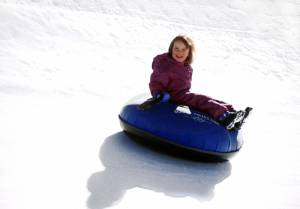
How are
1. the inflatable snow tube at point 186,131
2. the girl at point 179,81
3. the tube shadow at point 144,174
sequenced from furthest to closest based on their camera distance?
1. the girl at point 179,81
2. the inflatable snow tube at point 186,131
3. the tube shadow at point 144,174

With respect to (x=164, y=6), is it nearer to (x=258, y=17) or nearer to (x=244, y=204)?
(x=258, y=17)

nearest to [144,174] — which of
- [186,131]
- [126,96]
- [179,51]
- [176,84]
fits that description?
[186,131]

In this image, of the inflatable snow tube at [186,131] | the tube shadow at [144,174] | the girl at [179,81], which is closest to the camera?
the tube shadow at [144,174]

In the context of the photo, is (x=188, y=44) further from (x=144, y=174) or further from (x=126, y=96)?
(x=126, y=96)

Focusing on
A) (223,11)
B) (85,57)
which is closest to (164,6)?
(223,11)

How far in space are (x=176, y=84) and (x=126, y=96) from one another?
5.50 feet

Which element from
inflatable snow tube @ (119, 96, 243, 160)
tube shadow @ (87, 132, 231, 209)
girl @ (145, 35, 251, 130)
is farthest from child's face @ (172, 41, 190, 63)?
tube shadow @ (87, 132, 231, 209)

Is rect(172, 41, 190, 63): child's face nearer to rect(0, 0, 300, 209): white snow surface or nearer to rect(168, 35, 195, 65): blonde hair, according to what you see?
rect(168, 35, 195, 65): blonde hair

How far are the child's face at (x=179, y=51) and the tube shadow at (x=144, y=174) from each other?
2.59 ft

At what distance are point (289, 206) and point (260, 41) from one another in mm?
5674

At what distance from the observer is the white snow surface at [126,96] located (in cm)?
372

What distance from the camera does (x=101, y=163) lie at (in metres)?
4.06

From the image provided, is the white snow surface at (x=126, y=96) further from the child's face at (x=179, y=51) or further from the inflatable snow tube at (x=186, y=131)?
the child's face at (x=179, y=51)

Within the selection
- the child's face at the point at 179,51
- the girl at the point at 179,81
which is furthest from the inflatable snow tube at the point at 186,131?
the child's face at the point at 179,51
